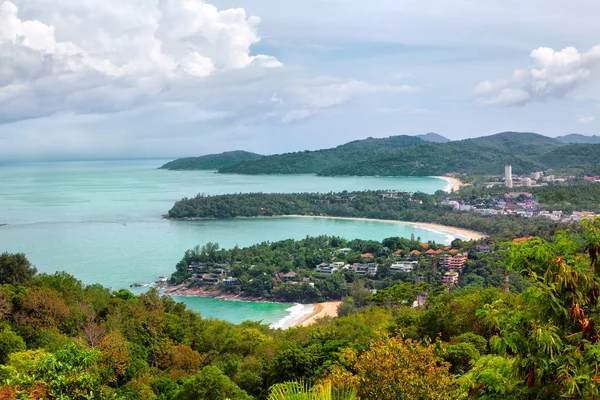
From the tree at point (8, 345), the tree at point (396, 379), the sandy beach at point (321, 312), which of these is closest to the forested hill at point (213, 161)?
the sandy beach at point (321, 312)

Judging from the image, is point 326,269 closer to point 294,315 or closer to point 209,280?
point 209,280

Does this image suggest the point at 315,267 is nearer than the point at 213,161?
Yes

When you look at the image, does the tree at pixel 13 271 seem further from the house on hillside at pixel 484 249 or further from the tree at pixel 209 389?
the house on hillside at pixel 484 249

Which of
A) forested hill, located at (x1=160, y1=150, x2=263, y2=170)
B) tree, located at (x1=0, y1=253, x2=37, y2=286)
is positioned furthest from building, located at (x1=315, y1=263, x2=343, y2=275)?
forested hill, located at (x1=160, y1=150, x2=263, y2=170)

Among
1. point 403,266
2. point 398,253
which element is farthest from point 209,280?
point 398,253

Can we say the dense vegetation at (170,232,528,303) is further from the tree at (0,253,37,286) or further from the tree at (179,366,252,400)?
the tree at (179,366,252,400)

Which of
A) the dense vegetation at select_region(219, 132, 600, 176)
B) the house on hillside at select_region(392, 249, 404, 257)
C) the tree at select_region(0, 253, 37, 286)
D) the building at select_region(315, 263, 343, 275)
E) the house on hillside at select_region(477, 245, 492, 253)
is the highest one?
the dense vegetation at select_region(219, 132, 600, 176)
